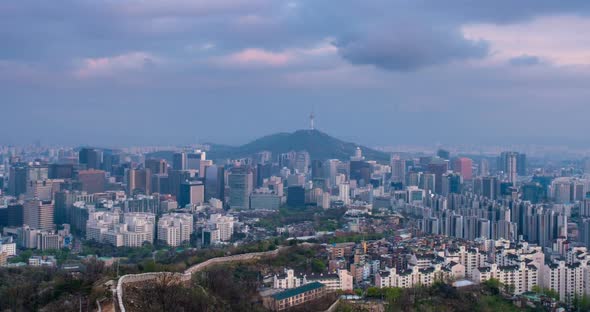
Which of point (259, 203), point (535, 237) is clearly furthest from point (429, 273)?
point (259, 203)

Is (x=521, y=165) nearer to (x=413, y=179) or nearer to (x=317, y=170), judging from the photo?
(x=413, y=179)

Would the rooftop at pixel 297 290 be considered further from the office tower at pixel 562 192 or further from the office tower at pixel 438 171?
the office tower at pixel 438 171

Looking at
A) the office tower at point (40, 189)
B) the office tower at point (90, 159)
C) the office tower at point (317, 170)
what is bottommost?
the office tower at point (40, 189)

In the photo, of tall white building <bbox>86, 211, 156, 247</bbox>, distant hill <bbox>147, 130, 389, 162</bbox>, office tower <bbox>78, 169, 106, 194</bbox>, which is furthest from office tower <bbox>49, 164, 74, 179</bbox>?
distant hill <bbox>147, 130, 389, 162</bbox>

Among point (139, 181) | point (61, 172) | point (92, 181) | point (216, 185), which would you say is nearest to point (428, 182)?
point (216, 185)

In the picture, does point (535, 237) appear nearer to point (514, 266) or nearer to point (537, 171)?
point (514, 266)

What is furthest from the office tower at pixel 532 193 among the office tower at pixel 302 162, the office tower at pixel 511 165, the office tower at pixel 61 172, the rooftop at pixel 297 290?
the office tower at pixel 61 172
